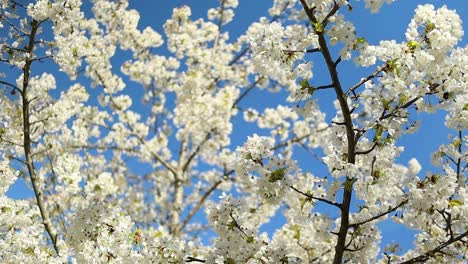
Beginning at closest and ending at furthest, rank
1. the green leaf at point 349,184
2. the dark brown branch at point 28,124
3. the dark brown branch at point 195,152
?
the green leaf at point 349,184 → the dark brown branch at point 28,124 → the dark brown branch at point 195,152

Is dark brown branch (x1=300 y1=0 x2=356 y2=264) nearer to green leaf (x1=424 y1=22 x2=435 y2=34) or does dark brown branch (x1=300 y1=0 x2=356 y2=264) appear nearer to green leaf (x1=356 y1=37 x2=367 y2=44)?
green leaf (x1=356 y1=37 x2=367 y2=44)

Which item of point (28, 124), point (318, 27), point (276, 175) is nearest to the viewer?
point (318, 27)

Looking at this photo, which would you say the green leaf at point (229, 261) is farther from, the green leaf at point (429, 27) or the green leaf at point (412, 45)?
the green leaf at point (429, 27)

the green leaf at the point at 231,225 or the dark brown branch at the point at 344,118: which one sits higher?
the dark brown branch at the point at 344,118

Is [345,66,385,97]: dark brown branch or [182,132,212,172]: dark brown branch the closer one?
[345,66,385,97]: dark brown branch

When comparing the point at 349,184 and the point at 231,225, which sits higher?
the point at 349,184

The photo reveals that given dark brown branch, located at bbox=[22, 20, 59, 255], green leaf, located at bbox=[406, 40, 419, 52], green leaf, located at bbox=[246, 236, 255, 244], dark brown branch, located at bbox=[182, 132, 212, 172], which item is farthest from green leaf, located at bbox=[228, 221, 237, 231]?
dark brown branch, located at bbox=[182, 132, 212, 172]

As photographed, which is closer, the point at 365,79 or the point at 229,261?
the point at 365,79

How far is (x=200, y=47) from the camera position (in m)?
13.1

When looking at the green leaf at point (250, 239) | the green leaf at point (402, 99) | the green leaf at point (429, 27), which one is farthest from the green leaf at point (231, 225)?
the green leaf at point (429, 27)

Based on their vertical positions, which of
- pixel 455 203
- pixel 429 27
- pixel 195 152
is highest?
pixel 195 152

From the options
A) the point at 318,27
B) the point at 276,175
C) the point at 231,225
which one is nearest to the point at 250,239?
the point at 231,225

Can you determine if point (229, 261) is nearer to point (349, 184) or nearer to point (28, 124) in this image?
point (349, 184)

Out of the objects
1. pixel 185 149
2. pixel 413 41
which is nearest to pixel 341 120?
pixel 413 41
